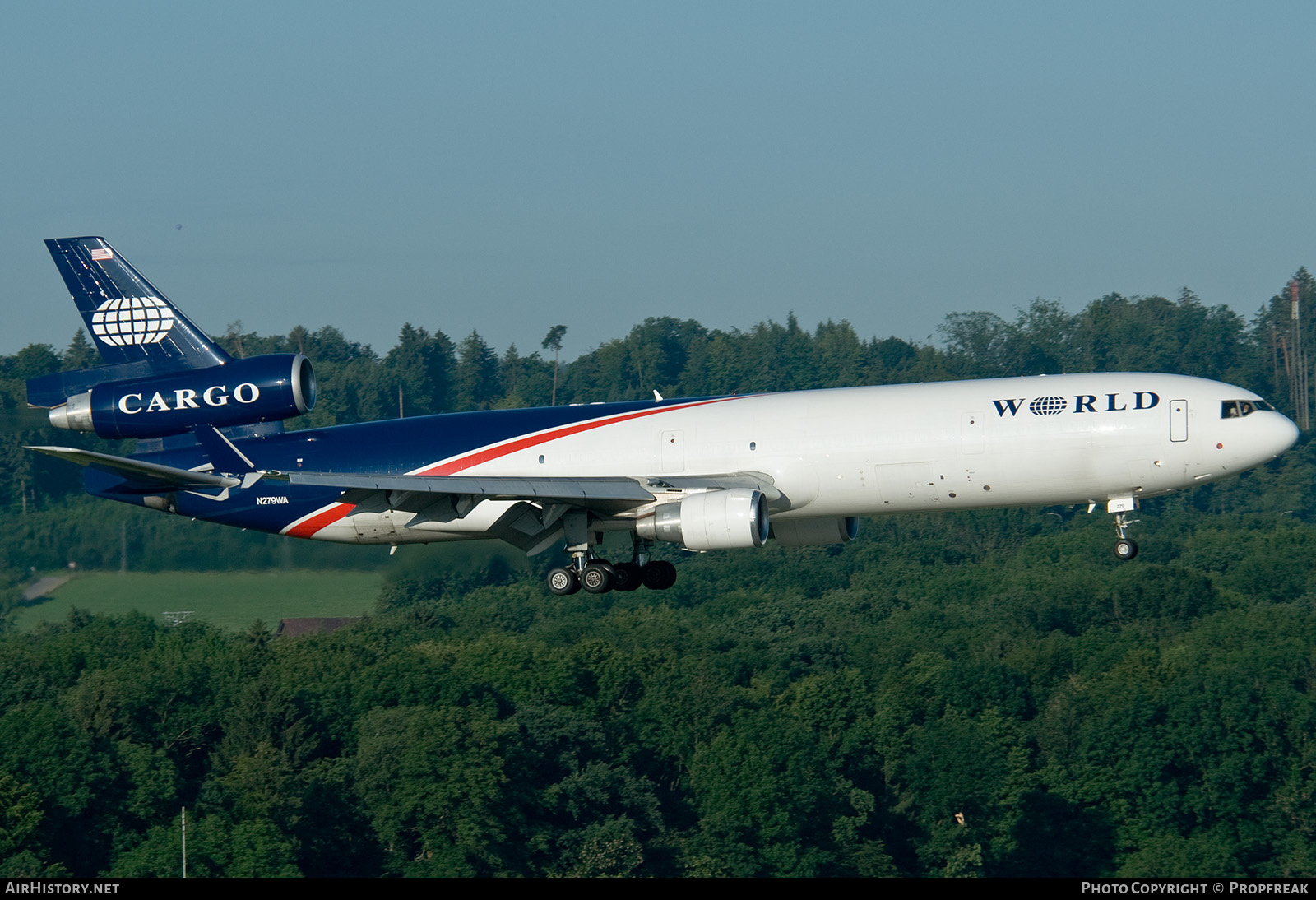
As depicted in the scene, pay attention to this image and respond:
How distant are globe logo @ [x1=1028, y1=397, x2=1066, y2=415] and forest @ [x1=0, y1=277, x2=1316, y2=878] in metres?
33.4

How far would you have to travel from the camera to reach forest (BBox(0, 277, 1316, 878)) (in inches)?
3804

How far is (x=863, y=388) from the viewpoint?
49.7m

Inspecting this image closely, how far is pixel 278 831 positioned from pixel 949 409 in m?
61.2

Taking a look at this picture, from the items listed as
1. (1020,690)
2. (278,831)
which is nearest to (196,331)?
(278,831)

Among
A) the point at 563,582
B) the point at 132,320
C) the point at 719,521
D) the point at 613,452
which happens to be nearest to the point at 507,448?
the point at 613,452

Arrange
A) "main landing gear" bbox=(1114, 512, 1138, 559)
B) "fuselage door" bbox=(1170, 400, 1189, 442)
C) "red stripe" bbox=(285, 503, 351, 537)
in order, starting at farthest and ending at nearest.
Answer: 1. "red stripe" bbox=(285, 503, 351, 537)
2. "main landing gear" bbox=(1114, 512, 1138, 559)
3. "fuselage door" bbox=(1170, 400, 1189, 442)

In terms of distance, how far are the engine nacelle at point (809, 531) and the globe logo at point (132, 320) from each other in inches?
751

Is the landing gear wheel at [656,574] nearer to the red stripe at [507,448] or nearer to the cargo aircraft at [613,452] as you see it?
the cargo aircraft at [613,452]

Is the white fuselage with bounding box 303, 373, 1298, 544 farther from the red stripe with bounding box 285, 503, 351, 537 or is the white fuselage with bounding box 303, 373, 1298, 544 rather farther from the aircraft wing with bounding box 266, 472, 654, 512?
the red stripe with bounding box 285, 503, 351, 537

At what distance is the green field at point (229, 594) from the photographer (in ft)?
279

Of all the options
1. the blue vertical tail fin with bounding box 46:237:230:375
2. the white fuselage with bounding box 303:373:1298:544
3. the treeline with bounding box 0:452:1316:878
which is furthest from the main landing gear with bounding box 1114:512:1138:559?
the treeline with bounding box 0:452:1316:878

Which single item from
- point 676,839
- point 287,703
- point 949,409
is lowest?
point 676,839

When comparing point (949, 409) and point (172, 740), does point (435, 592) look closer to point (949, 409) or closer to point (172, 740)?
point (172, 740)

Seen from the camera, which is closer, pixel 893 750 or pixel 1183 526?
pixel 893 750
